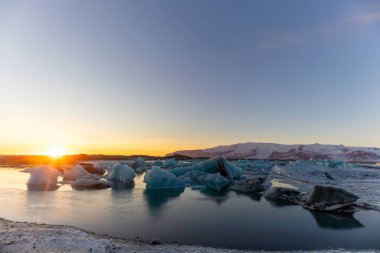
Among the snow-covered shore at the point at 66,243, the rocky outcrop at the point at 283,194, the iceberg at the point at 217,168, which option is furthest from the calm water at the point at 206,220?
the iceberg at the point at 217,168

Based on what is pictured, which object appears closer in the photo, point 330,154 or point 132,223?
point 132,223

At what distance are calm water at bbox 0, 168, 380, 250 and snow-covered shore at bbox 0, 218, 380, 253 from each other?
839 millimetres

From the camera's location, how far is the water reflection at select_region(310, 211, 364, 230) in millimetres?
11703

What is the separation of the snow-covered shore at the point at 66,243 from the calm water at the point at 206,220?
839 mm

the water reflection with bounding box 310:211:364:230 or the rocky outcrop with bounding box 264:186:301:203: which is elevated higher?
the rocky outcrop with bounding box 264:186:301:203

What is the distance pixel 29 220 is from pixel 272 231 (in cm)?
815

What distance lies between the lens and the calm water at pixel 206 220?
959cm

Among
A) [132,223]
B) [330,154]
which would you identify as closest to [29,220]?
[132,223]

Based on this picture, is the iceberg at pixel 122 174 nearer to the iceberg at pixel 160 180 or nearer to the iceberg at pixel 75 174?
the iceberg at pixel 75 174

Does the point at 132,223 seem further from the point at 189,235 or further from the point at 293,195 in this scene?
the point at 293,195

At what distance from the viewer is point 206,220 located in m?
12.3

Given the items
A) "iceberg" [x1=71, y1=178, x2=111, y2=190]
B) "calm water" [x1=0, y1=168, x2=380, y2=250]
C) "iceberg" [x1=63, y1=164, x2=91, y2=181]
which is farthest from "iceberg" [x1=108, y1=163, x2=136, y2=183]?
"calm water" [x1=0, y1=168, x2=380, y2=250]

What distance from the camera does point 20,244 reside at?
24.9ft

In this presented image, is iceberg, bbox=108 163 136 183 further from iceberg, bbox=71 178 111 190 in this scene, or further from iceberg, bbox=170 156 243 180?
iceberg, bbox=170 156 243 180
